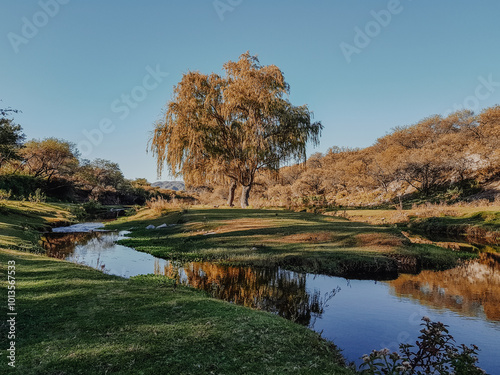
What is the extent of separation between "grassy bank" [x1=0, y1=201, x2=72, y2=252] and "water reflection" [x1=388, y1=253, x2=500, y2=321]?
15144 mm

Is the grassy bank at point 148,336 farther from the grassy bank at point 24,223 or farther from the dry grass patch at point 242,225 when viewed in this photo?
the dry grass patch at point 242,225

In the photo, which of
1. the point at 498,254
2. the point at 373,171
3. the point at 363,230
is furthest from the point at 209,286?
the point at 373,171

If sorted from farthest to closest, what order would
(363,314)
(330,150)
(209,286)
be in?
(330,150), (209,286), (363,314)

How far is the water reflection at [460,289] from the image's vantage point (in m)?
8.17

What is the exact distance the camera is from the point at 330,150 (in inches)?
3816

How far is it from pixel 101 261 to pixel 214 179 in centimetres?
1726

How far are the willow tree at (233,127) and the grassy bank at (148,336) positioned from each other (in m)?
21.7

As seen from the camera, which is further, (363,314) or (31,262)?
(31,262)

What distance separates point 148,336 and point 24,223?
21312 mm

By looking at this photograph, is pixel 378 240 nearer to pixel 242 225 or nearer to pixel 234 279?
pixel 234 279

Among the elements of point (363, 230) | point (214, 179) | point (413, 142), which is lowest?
point (363, 230)

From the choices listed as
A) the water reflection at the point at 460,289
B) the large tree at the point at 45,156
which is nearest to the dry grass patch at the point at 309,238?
the water reflection at the point at 460,289

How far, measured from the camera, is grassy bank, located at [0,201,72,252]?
44.8ft

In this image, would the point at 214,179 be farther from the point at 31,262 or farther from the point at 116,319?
the point at 116,319
